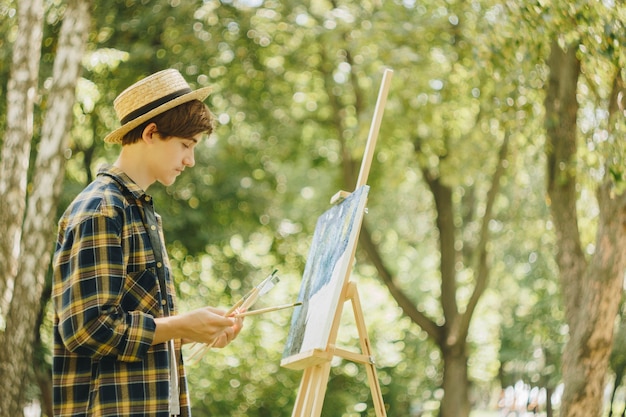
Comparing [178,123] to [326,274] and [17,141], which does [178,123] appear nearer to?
[326,274]

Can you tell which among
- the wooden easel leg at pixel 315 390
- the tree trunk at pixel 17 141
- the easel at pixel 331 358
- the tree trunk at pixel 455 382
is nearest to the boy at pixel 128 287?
the easel at pixel 331 358

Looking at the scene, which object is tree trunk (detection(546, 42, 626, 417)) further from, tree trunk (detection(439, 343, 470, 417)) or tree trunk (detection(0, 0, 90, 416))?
tree trunk (detection(439, 343, 470, 417))

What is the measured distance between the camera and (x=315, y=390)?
2580mm

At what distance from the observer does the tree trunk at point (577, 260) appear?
14.7 ft

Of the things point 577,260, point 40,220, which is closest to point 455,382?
point 577,260

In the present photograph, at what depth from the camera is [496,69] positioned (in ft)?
16.8

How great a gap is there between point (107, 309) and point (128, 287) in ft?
0.33

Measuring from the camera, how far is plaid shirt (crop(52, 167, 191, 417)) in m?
1.62

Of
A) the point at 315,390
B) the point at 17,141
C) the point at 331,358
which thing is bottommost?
the point at 17,141

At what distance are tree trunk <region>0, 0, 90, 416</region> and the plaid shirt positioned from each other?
2.70 metres

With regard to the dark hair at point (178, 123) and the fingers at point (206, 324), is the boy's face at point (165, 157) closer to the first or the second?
the dark hair at point (178, 123)

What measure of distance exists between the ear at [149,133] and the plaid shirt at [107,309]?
96 mm

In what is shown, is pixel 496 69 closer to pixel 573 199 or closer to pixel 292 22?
pixel 573 199

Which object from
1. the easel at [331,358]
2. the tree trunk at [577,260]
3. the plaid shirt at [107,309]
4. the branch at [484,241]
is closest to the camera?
the plaid shirt at [107,309]
